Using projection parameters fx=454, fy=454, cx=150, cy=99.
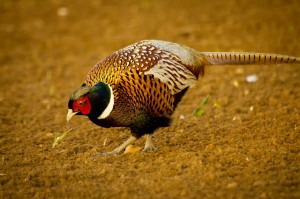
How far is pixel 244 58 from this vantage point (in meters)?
4.16

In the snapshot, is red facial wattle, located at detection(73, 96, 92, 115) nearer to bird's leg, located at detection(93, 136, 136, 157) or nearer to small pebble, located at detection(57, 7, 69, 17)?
bird's leg, located at detection(93, 136, 136, 157)

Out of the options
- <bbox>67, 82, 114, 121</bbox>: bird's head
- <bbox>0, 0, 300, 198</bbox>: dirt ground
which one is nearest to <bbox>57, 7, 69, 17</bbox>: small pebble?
<bbox>0, 0, 300, 198</bbox>: dirt ground

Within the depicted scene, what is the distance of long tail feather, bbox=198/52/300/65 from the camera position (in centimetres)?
411

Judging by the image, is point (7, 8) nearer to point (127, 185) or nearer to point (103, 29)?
point (103, 29)

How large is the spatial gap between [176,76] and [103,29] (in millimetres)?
4499

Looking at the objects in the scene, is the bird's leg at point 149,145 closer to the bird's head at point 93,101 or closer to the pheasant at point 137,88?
the pheasant at point 137,88

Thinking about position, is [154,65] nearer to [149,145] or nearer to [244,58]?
[149,145]

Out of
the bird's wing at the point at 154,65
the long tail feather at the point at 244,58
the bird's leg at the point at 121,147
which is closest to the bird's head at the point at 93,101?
the bird's wing at the point at 154,65

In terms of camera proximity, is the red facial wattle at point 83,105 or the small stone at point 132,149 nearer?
the red facial wattle at point 83,105

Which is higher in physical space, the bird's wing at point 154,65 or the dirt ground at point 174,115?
the bird's wing at point 154,65

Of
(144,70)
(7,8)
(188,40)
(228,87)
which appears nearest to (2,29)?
(7,8)

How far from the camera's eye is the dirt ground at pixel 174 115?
3232 millimetres

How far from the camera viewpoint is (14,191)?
10.6ft

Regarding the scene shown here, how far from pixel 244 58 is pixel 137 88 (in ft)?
3.66
